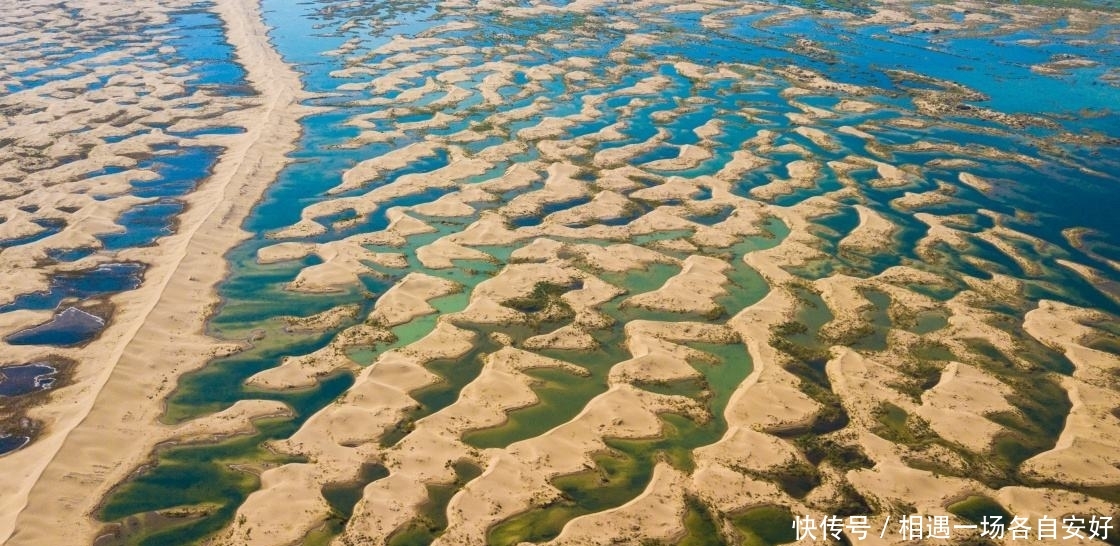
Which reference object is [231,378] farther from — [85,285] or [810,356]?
[810,356]

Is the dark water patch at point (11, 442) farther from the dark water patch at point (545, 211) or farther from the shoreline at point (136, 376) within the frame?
the dark water patch at point (545, 211)

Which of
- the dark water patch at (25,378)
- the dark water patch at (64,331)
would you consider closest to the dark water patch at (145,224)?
the dark water patch at (64,331)

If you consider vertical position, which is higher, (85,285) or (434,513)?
A: (85,285)

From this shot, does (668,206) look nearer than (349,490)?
No

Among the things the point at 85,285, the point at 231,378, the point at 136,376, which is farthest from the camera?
the point at 85,285

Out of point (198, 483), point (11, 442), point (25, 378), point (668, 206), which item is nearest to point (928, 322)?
point (668, 206)

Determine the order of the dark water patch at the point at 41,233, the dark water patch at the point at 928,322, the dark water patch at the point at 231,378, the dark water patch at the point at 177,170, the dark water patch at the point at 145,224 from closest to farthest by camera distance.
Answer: the dark water patch at the point at 231,378 < the dark water patch at the point at 928,322 < the dark water patch at the point at 41,233 < the dark water patch at the point at 145,224 < the dark water patch at the point at 177,170
